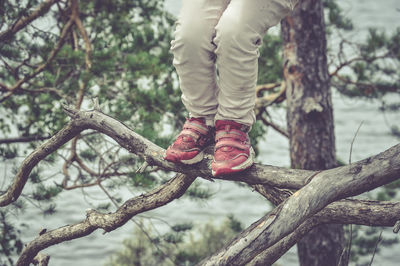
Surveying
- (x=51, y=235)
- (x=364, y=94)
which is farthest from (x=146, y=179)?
(x=364, y=94)

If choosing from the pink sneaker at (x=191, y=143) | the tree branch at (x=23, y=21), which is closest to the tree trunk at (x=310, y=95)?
the tree branch at (x=23, y=21)

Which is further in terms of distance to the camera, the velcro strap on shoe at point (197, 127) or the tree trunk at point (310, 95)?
the tree trunk at point (310, 95)

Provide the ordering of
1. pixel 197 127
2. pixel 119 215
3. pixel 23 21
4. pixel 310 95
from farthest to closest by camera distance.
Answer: pixel 310 95
pixel 23 21
pixel 119 215
pixel 197 127

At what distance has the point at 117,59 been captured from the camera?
3.32 metres

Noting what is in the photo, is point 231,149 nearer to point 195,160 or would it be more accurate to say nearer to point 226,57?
point 195,160

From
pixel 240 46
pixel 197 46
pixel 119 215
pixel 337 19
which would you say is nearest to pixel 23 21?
pixel 119 215

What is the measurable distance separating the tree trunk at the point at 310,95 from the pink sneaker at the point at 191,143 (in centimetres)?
167

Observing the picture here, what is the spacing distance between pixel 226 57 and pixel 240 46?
0.16ft

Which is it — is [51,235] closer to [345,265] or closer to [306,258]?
[345,265]

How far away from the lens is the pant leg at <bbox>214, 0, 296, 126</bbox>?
55.9 inches

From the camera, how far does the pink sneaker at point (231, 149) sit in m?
1.46

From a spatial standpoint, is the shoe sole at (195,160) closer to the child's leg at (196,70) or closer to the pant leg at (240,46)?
the child's leg at (196,70)

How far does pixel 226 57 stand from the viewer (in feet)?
4.78

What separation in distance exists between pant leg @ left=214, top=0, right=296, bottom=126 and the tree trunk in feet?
5.65
